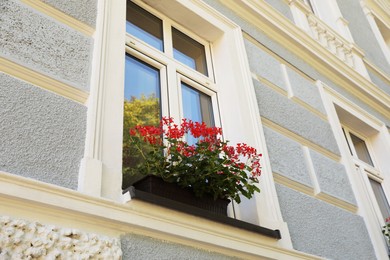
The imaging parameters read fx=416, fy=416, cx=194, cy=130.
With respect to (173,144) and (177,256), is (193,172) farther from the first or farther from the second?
(177,256)

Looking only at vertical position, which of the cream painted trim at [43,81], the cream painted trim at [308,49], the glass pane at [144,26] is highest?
the cream painted trim at [308,49]

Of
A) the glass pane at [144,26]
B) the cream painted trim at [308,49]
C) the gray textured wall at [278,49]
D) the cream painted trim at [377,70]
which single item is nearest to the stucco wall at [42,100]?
the glass pane at [144,26]

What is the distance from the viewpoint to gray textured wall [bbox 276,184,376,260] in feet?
10.9

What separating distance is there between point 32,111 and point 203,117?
5.54ft

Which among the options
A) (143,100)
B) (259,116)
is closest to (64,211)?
(143,100)

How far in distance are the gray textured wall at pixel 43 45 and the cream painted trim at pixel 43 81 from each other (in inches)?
1.2

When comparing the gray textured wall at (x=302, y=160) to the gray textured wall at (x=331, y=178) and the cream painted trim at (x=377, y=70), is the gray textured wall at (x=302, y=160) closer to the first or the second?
the gray textured wall at (x=331, y=178)

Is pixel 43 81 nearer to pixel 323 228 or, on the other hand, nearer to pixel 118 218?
pixel 118 218

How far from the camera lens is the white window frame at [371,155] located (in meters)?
4.23

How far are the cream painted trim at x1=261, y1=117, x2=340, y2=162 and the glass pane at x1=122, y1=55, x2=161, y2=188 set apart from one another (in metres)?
1.09

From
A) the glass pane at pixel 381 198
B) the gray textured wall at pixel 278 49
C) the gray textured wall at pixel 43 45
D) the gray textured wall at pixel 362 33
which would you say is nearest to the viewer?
the gray textured wall at pixel 43 45

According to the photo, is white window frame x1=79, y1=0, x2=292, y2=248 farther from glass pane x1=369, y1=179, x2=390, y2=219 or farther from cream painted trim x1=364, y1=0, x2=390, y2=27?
cream painted trim x1=364, y1=0, x2=390, y2=27

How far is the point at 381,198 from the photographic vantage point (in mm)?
5191

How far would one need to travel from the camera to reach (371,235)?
4.10 meters
